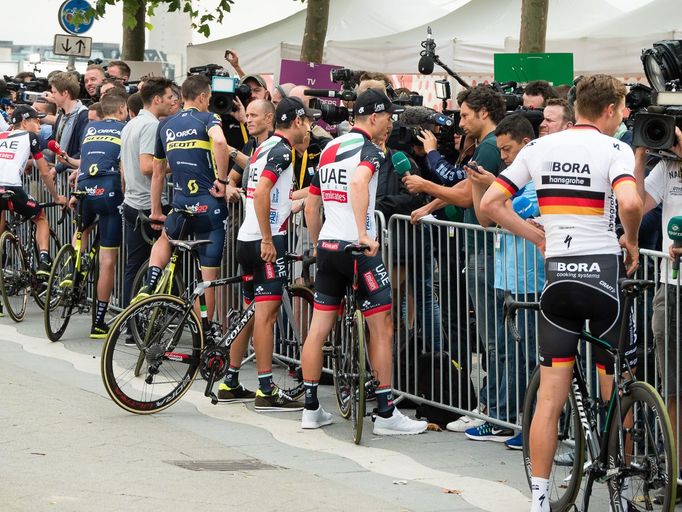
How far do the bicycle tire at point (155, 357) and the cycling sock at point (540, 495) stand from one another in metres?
3.43

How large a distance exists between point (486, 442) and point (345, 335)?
1157 mm

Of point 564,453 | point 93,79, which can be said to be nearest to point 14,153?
point 93,79

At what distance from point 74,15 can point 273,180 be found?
1460 centimetres

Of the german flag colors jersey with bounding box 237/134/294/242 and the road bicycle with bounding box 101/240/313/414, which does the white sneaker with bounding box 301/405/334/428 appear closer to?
the road bicycle with bounding box 101/240/313/414

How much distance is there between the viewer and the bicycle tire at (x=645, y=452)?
5984 mm

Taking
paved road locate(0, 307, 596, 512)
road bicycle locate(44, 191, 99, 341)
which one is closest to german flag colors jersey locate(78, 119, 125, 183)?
road bicycle locate(44, 191, 99, 341)

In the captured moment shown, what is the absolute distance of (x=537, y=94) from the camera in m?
11.0

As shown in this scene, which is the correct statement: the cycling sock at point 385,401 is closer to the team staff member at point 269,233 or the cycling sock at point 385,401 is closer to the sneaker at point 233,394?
the team staff member at point 269,233

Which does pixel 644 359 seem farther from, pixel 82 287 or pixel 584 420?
pixel 82 287

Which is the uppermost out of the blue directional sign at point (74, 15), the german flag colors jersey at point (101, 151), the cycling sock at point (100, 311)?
the blue directional sign at point (74, 15)

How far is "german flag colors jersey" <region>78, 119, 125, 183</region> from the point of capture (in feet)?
40.9

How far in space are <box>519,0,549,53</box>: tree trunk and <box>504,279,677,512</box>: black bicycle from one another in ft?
40.7

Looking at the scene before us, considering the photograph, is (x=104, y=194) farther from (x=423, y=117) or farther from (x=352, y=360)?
(x=352, y=360)

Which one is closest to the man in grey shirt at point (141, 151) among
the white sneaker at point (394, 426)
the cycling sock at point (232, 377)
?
the cycling sock at point (232, 377)
